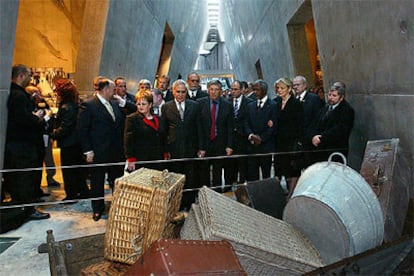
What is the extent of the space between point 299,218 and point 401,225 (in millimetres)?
1199

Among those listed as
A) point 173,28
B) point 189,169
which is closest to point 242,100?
point 189,169

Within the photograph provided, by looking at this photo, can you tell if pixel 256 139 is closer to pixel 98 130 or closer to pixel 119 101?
pixel 119 101

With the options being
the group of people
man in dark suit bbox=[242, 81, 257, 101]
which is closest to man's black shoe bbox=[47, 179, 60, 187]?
the group of people

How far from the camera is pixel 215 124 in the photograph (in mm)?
4859

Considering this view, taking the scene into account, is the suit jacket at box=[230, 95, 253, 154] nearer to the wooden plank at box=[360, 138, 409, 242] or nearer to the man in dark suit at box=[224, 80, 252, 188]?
the man in dark suit at box=[224, 80, 252, 188]

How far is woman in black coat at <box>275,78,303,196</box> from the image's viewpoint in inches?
191

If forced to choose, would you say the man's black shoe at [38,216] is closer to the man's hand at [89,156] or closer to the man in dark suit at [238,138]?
the man's hand at [89,156]

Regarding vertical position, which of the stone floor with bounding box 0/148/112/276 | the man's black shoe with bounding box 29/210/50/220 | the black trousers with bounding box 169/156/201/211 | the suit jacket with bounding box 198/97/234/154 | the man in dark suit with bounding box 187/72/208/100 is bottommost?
the stone floor with bounding box 0/148/112/276

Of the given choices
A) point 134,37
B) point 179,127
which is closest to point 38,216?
point 179,127

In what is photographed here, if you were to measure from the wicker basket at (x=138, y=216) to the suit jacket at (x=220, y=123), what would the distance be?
7.10 feet

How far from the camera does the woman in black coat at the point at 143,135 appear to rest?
4250mm

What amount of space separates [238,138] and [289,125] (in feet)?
2.70

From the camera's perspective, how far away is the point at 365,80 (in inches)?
172

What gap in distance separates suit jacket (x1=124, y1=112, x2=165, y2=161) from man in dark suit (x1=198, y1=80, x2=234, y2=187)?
66 centimetres
